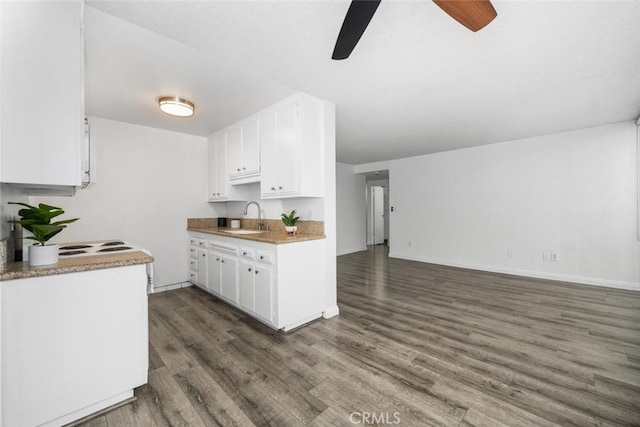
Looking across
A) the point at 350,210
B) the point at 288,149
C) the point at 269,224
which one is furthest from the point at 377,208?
the point at 288,149

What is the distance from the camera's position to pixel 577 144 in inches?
161

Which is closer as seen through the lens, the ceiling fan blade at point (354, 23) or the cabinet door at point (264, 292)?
the ceiling fan blade at point (354, 23)

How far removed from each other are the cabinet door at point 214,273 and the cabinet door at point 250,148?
1.20 m

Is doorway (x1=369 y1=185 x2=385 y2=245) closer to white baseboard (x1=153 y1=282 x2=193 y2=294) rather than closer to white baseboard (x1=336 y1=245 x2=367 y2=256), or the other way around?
white baseboard (x1=336 y1=245 x2=367 y2=256)

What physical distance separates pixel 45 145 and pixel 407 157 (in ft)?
19.8

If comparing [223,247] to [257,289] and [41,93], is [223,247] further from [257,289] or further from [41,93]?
[41,93]

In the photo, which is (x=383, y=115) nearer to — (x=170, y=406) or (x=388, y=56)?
(x=388, y=56)

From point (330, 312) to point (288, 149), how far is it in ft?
6.21

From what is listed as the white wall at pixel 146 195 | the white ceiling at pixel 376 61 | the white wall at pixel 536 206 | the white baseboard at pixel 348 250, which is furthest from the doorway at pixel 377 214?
the white wall at pixel 146 195

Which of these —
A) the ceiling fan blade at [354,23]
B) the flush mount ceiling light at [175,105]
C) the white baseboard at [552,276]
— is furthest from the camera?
the white baseboard at [552,276]

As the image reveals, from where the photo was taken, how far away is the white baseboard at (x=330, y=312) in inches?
113

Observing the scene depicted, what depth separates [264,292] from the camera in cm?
259

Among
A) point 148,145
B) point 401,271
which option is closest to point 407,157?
point 401,271

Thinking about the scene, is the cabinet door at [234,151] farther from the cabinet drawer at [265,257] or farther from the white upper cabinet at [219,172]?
the cabinet drawer at [265,257]
